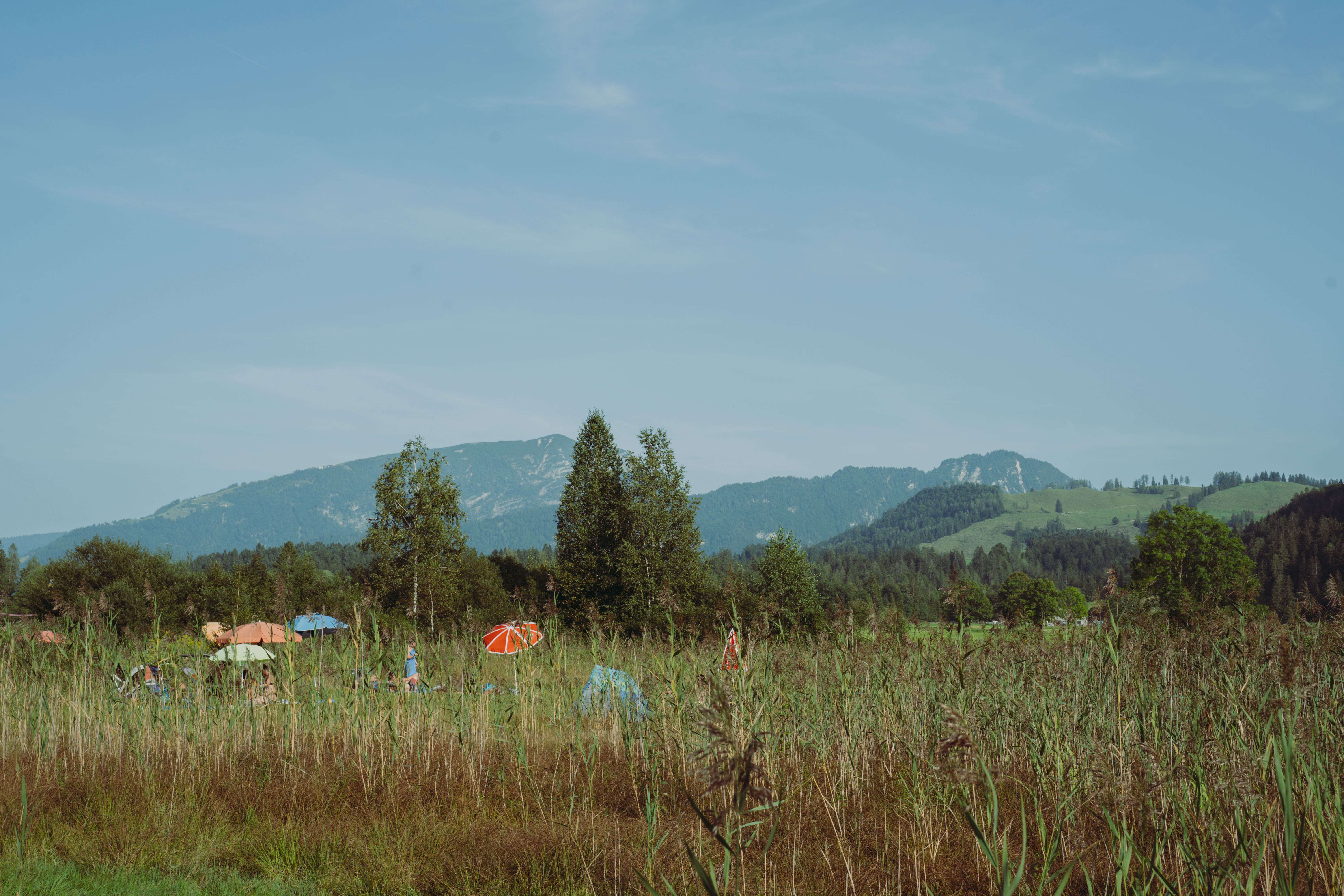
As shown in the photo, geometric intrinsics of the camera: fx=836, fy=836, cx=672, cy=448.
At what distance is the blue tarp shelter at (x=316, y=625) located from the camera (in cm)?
884

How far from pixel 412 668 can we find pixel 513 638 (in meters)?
2.81

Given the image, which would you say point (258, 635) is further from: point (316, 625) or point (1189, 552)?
point (1189, 552)

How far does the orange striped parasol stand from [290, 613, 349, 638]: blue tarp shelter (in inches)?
59.5

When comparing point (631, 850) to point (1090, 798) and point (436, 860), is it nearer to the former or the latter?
point (436, 860)

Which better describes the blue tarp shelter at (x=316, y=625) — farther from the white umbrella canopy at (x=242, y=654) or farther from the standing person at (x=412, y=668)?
the standing person at (x=412, y=668)

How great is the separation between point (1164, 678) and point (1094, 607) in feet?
4.29

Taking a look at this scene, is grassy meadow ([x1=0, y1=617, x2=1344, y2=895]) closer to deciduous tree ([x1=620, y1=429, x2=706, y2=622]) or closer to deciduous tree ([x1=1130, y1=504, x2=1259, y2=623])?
deciduous tree ([x1=620, y1=429, x2=706, y2=622])

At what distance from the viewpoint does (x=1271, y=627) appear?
715 cm

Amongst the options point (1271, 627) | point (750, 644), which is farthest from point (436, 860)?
point (1271, 627)

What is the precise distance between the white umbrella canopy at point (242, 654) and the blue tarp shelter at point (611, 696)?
3077 millimetres

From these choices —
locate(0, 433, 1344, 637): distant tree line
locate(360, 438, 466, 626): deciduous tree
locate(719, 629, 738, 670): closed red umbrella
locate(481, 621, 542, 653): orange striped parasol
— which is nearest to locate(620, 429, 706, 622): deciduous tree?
locate(0, 433, 1344, 637): distant tree line

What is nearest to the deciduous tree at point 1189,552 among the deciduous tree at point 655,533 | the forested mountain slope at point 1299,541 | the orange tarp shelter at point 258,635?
the forested mountain slope at point 1299,541

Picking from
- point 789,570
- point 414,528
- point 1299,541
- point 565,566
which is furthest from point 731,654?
point 1299,541

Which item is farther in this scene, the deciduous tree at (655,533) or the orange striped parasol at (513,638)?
the deciduous tree at (655,533)
